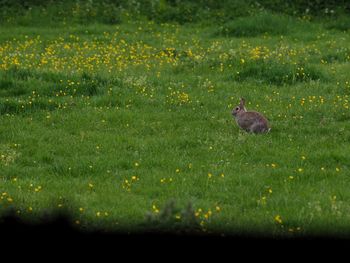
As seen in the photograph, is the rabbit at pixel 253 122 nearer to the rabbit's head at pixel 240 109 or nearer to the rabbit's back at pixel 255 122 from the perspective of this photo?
the rabbit's back at pixel 255 122

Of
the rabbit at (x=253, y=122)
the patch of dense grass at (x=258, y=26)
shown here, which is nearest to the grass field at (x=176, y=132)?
the rabbit at (x=253, y=122)

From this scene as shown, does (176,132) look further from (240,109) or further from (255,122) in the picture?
(255,122)

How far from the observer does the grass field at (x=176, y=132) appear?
9.42 meters

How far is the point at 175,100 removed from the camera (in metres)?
15.0

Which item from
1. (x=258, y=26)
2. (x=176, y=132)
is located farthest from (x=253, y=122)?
(x=258, y=26)

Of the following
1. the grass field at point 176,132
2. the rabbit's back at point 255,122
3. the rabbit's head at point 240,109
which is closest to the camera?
the grass field at point 176,132

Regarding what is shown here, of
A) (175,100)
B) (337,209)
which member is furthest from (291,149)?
(175,100)

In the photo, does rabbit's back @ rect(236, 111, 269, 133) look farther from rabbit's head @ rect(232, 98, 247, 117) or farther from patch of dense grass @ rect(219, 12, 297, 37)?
patch of dense grass @ rect(219, 12, 297, 37)

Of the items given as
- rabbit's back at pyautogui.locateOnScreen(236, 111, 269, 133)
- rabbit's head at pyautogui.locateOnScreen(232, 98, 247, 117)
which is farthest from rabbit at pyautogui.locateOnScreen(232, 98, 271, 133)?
rabbit's head at pyautogui.locateOnScreen(232, 98, 247, 117)

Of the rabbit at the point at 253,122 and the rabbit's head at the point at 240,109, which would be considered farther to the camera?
→ the rabbit's head at the point at 240,109

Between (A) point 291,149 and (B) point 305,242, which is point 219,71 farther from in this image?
(B) point 305,242

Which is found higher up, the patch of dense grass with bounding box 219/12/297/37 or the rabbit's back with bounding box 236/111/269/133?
the rabbit's back with bounding box 236/111/269/133

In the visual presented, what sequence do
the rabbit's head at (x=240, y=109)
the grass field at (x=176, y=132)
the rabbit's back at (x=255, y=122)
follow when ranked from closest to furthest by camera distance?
the grass field at (x=176, y=132) < the rabbit's back at (x=255, y=122) < the rabbit's head at (x=240, y=109)

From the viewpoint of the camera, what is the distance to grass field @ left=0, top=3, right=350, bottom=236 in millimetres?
9422
